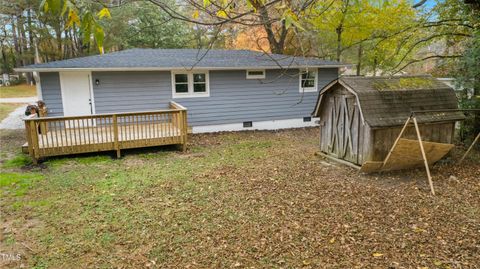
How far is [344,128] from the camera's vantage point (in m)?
7.71

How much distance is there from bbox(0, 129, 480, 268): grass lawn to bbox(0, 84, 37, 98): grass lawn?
23152mm

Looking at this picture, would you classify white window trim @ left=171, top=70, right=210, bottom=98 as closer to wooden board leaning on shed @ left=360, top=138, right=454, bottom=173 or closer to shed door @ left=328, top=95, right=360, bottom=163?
shed door @ left=328, top=95, right=360, bottom=163

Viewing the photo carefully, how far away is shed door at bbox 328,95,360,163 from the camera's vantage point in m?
7.35

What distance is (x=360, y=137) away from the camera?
284 inches

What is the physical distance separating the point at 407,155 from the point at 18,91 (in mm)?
32857

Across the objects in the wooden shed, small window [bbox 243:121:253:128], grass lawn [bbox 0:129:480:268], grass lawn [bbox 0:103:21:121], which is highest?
the wooden shed

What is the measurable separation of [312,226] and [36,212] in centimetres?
442

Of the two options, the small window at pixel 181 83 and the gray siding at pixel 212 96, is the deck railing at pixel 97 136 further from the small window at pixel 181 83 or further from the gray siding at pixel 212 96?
the small window at pixel 181 83

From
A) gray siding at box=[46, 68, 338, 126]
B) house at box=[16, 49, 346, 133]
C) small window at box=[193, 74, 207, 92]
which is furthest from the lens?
small window at box=[193, 74, 207, 92]

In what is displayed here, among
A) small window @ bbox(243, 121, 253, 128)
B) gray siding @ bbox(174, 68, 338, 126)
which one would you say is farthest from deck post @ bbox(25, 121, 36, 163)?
small window @ bbox(243, 121, 253, 128)

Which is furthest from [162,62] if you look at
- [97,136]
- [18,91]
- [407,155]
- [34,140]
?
[18,91]

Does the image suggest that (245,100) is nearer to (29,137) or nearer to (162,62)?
(162,62)

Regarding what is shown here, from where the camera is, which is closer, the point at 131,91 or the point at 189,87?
the point at 131,91

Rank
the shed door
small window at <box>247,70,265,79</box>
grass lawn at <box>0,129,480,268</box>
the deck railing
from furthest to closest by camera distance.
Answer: small window at <box>247,70,265,79</box>
the deck railing
the shed door
grass lawn at <box>0,129,480,268</box>
